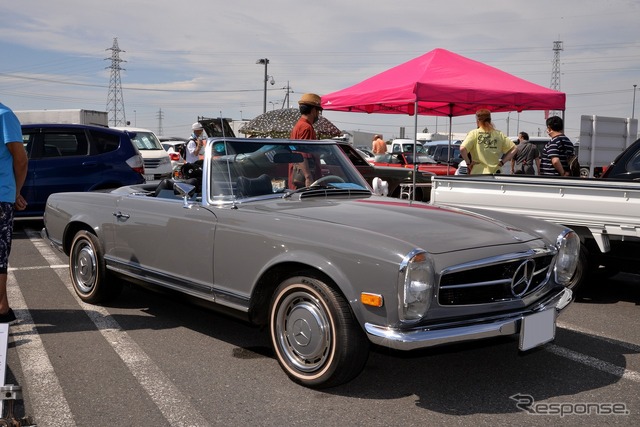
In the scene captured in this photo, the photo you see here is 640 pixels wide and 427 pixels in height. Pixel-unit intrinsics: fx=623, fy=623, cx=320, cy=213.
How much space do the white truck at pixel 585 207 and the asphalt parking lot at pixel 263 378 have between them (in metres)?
0.65

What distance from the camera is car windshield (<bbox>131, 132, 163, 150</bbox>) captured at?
16.8 m

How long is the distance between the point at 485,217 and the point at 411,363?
1.09m

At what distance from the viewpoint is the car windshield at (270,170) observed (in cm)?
434

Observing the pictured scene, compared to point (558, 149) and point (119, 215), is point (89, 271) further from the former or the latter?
point (558, 149)

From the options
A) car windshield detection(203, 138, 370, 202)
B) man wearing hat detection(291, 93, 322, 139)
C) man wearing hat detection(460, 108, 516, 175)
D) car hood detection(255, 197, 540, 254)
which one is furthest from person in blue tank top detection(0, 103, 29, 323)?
man wearing hat detection(460, 108, 516, 175)

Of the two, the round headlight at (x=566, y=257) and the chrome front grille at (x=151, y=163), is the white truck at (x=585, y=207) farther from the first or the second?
the chrome front grille at (x=151, y=163)

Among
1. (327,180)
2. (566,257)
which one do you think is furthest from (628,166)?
(327,180)

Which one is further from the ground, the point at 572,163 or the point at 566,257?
the point at 572,163

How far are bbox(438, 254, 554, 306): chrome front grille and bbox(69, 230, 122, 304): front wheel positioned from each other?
3.14m

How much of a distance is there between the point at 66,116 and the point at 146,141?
7.18m

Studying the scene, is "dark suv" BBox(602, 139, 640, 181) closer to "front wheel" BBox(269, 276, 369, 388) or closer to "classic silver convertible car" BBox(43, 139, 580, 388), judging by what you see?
"classic silver convertible car" BBox(43, 139, 580, 388)

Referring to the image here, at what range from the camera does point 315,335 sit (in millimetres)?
3473

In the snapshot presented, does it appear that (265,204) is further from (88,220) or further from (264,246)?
(88,220)

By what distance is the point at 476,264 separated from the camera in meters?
3.28
